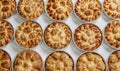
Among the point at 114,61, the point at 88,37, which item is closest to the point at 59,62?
the point at 88,37

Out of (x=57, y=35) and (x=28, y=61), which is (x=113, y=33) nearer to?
(x=57, y=35)

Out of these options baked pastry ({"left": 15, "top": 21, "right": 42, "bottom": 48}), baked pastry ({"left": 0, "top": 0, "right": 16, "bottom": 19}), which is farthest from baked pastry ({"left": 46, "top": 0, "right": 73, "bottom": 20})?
baked pastry ({"left": 0, "top": 0, "right": 16, "bottom": 19})

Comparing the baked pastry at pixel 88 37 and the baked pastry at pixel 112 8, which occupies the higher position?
the baked pastry at pixel 112 8

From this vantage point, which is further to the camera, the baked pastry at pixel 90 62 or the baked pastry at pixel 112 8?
the baked pastry at pixel 112 8

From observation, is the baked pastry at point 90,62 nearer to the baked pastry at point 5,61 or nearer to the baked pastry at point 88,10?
the baked pastry at point 88,10

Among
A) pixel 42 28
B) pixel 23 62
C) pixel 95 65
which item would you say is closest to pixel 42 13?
pixel 42 28

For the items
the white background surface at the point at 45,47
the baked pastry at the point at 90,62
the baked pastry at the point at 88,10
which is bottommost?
the baked pastry at the point at 90,62

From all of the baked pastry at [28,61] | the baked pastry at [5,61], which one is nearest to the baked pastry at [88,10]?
the baked pastry at [28,61]
